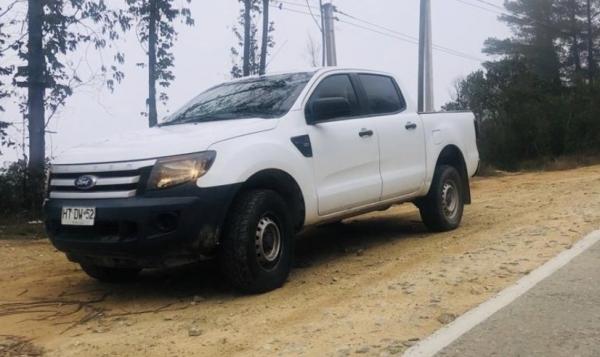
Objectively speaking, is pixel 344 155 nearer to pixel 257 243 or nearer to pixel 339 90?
pixel 339 90

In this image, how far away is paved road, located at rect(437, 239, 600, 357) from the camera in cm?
373

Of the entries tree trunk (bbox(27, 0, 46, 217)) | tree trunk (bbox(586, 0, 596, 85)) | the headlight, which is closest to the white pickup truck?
the headlight

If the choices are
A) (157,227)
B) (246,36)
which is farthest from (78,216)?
(246,36)

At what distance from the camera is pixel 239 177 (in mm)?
4891

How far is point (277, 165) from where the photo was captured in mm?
5262

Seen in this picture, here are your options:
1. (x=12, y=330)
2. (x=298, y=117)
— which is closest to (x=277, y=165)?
(x=298, y=117)

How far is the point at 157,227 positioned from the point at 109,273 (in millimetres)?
1420

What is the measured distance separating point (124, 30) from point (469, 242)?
7698mm

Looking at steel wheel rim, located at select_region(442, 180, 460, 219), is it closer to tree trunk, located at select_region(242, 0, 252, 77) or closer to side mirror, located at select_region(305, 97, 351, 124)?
side mirror, located at select_region(305, 97, 351, 124)

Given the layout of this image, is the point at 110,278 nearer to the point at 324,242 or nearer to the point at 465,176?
the point at 324,242

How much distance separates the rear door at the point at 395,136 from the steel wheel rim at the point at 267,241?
5.56ft

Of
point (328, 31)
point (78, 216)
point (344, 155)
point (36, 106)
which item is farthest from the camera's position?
point (328, 31)

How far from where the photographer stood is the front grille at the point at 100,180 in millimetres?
4695

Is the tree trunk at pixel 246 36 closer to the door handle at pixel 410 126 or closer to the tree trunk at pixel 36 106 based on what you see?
the tree trunk at pixel 36 106
